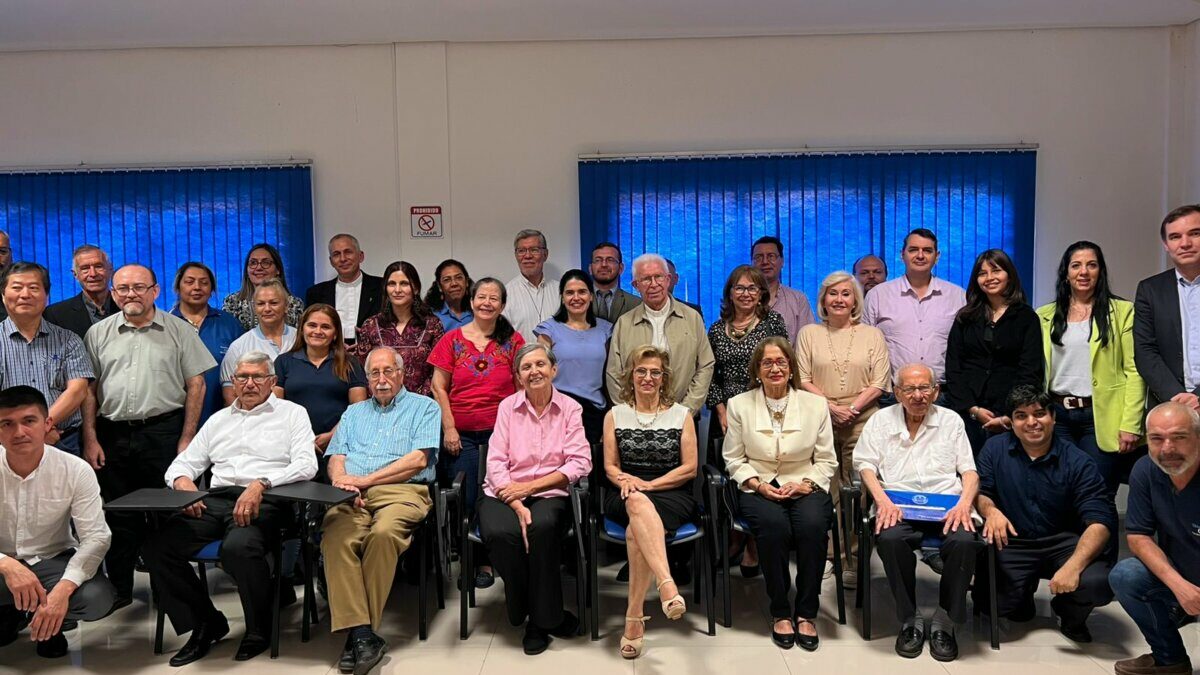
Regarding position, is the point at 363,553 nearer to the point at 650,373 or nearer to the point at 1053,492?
the point at 650,373

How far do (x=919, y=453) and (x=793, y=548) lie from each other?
2.25 ft

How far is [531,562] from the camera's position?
3311mm

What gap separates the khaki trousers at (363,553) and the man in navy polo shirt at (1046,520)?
2.36m

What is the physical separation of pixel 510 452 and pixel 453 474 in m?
0.53

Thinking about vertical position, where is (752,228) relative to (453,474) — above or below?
above

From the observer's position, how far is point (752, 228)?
18.1ft

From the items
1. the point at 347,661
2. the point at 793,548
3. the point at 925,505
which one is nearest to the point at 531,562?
the point at 347,661

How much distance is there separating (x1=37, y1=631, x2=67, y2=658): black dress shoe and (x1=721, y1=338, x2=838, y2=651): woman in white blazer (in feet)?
9.26

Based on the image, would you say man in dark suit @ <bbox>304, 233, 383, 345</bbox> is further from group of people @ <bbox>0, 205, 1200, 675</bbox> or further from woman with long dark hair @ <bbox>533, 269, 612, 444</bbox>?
woman with long dark hair @ <bbox>533, 269, 612, 444</bbox>

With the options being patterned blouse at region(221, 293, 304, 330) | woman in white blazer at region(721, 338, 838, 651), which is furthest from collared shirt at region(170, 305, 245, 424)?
woman in white blazer at region(721, 338, 838, 651)

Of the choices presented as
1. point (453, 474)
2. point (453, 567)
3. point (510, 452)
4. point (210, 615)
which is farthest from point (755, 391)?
point (210, 615)

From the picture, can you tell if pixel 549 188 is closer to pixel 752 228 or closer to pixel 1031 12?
pixel 752 228

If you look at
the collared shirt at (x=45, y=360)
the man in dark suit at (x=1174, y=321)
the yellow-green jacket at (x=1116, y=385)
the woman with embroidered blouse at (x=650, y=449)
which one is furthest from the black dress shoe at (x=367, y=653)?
the man in dark suit at (x=1174, y=321)

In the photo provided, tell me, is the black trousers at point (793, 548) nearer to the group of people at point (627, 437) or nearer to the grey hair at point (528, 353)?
the group of people at point (627, 437)
